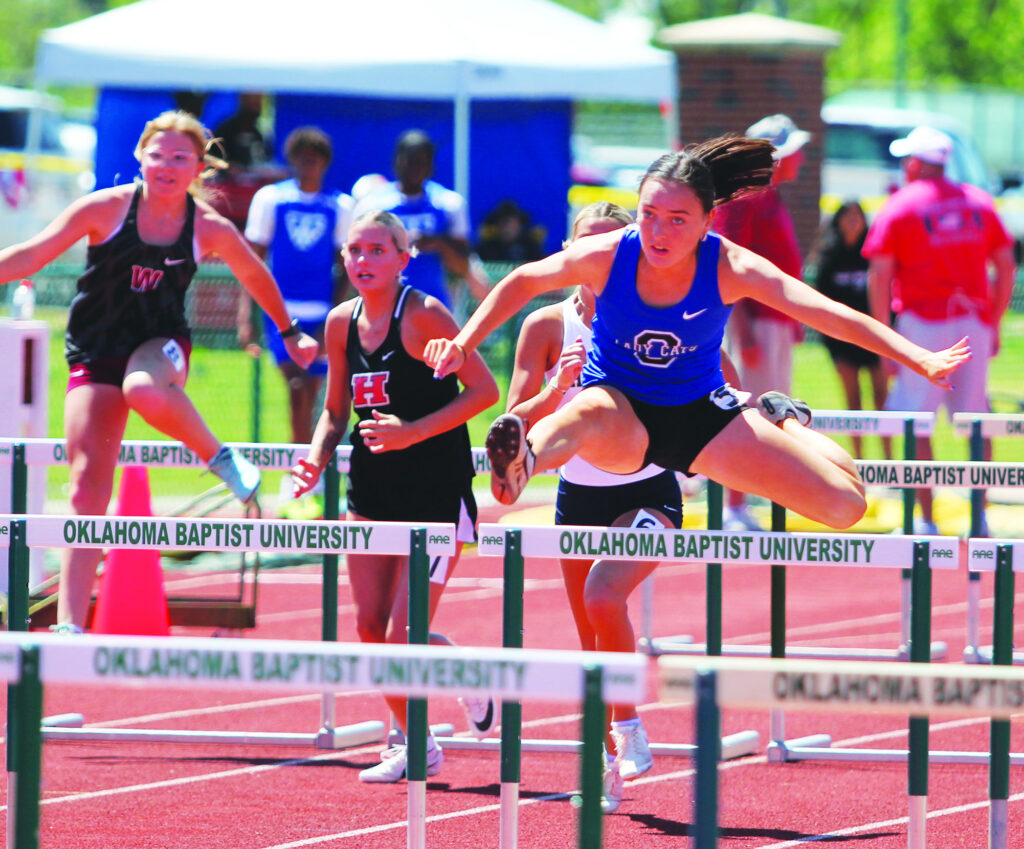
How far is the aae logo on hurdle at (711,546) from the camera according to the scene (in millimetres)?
4309

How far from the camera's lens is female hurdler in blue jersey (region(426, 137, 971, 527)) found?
16.0ft

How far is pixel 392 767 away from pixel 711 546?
6.13 feet

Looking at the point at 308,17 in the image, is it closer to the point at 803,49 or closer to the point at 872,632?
the point at 803,49

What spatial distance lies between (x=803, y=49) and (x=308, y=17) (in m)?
7.75

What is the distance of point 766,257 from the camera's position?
9.53 meters

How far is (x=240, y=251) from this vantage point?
6348 mm

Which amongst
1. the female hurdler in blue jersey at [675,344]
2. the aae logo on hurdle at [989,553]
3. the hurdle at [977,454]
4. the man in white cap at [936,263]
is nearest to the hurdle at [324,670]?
the aae logo on hurdle at [989,553]

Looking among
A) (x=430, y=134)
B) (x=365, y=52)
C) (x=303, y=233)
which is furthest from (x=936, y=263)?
(x=430, y=134)

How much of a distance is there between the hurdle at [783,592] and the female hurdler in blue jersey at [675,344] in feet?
3.34

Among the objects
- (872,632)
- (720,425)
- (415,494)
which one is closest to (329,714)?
(415,494)

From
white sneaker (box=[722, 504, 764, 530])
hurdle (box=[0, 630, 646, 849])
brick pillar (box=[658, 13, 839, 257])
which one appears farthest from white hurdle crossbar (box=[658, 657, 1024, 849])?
brick pillar (box=[658, 13, 839, 257])

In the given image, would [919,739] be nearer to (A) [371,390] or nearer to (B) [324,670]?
(B) [324,670]

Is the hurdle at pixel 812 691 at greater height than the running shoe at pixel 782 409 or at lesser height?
lesser

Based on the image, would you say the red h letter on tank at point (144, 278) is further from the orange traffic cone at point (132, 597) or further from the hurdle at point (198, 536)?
the hurdle at point (198, 536)
